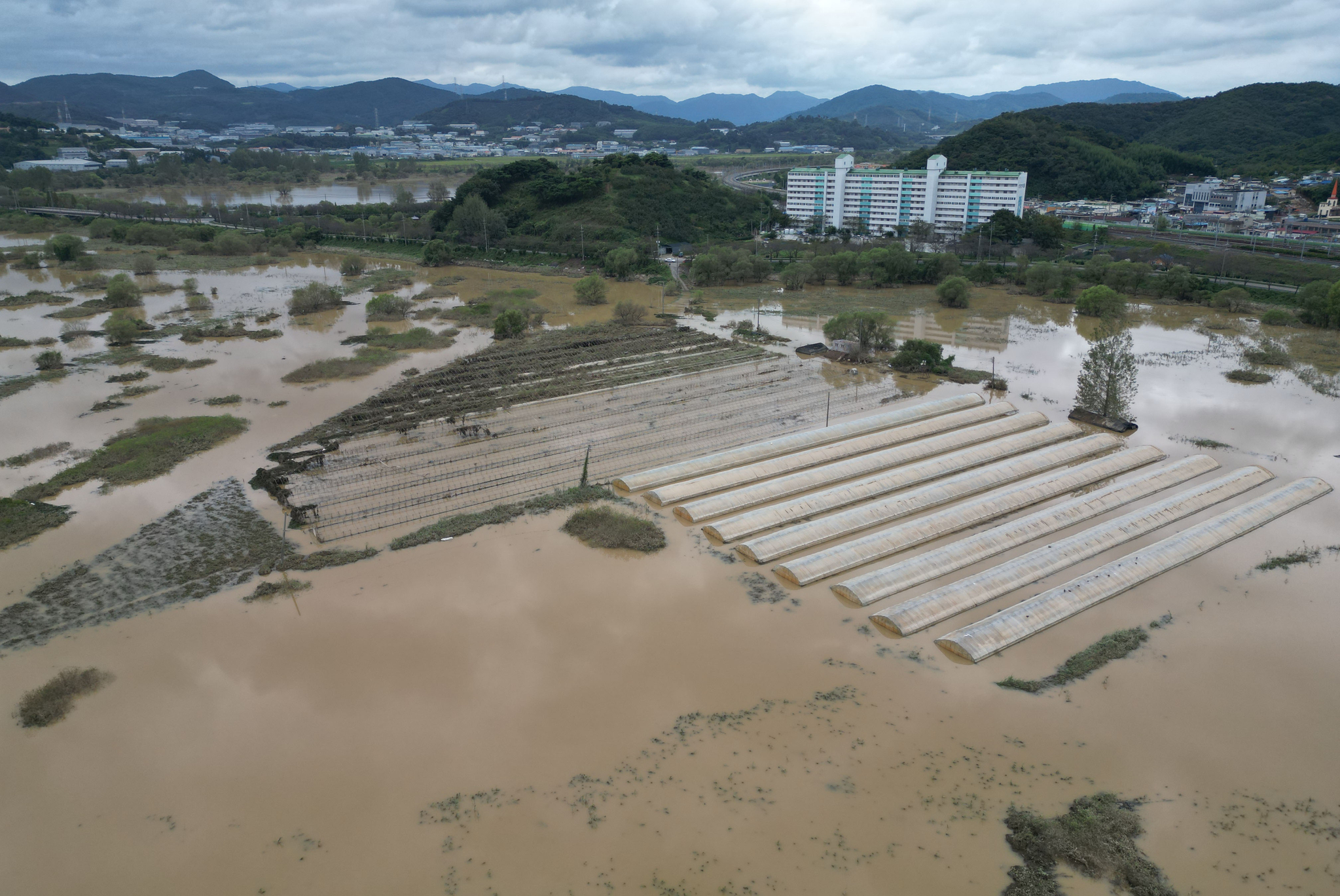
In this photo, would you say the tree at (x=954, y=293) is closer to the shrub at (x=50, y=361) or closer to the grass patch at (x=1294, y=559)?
the grass patch at (x=1294, y=559)

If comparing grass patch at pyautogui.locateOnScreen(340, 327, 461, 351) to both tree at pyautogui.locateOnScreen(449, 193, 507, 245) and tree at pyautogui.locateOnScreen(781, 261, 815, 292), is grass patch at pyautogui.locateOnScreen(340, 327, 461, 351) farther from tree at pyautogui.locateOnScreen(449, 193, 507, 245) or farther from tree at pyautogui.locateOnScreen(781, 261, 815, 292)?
tree at pyautogui.locateOnScreen(449, 193, 507, 245)

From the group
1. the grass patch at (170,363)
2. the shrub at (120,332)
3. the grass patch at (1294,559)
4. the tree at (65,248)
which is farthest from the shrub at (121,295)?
the grass patch at (1294,559)

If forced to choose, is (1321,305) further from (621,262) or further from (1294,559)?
(621,262)

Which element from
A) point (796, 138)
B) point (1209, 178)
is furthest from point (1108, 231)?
point (796, 138)

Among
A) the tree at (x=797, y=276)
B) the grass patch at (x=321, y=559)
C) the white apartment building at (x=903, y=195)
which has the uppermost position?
the white apartment building at (x=903, y=195)

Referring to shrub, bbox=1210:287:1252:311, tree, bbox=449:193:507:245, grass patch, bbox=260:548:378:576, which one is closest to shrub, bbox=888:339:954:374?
shrub, bbox=1210:287:1252:311
